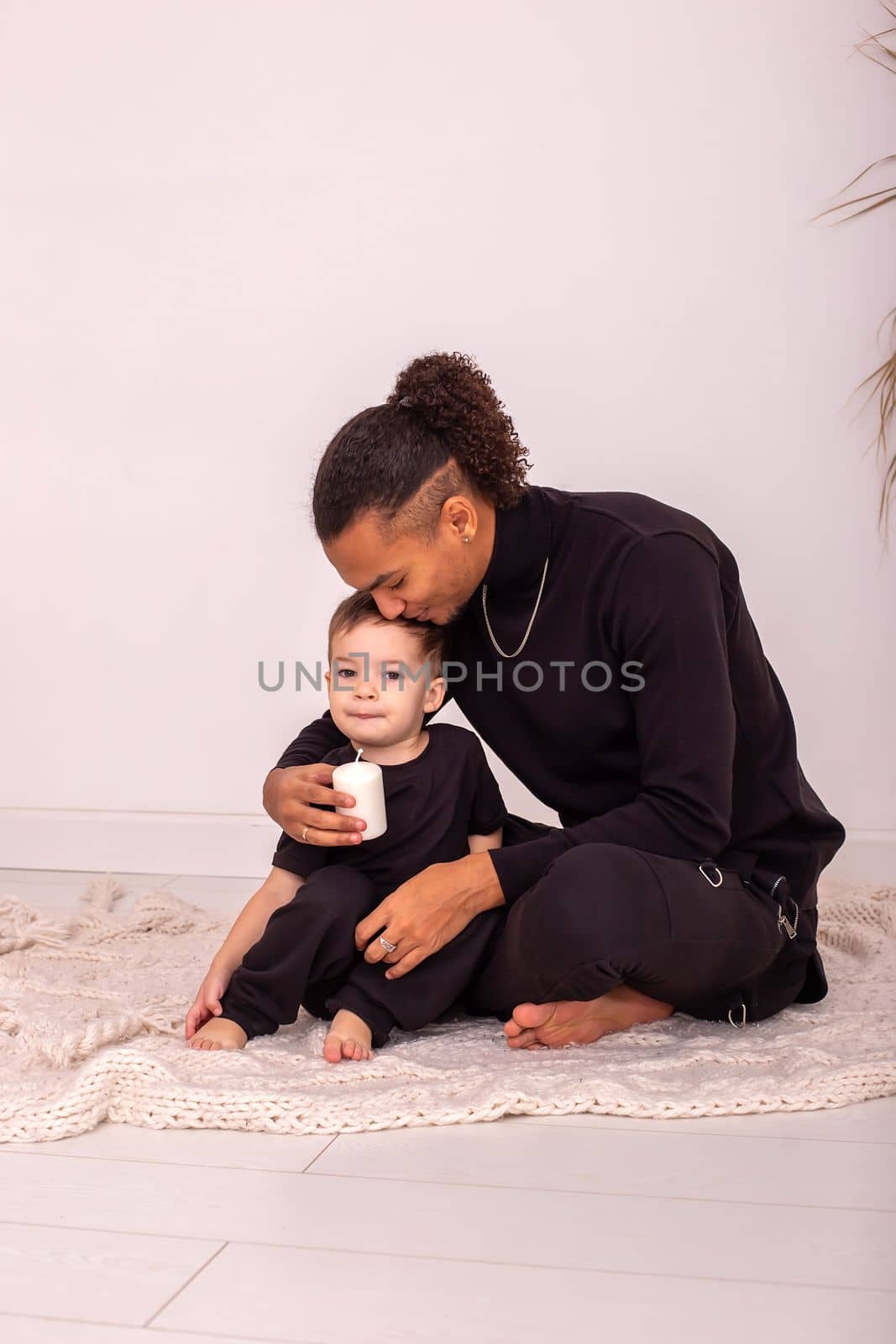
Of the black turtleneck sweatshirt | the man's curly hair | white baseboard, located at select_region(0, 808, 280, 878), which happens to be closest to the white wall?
white baseboard, located at select_region(0, 808, 280, 878)

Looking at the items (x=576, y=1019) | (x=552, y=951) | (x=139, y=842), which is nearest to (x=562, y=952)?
(x=552, y=951)

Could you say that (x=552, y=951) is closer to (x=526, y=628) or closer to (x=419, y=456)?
(x=526, y=628)

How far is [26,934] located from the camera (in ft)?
6.18

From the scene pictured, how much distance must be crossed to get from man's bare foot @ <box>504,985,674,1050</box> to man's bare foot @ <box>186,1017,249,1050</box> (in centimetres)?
30

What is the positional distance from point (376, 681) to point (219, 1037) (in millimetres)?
441

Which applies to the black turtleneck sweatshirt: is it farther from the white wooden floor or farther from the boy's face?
the white wooden floor

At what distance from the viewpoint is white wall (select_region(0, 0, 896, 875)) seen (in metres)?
2.15

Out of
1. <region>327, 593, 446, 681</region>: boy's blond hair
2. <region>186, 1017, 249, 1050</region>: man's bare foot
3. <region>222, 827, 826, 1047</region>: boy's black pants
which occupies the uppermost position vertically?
<region>327, 593, 446, 681</region>: boy's blond hair

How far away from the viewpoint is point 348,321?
7.60 feet

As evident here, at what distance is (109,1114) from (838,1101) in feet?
2.33

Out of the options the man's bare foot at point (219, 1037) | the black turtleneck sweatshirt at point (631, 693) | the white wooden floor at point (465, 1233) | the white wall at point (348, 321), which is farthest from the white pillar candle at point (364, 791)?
the white wall at point (348, 321)

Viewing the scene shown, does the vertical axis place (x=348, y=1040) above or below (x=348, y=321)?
below

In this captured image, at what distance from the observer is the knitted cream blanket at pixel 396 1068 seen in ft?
3.89

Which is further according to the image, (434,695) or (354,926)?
(434,695)
